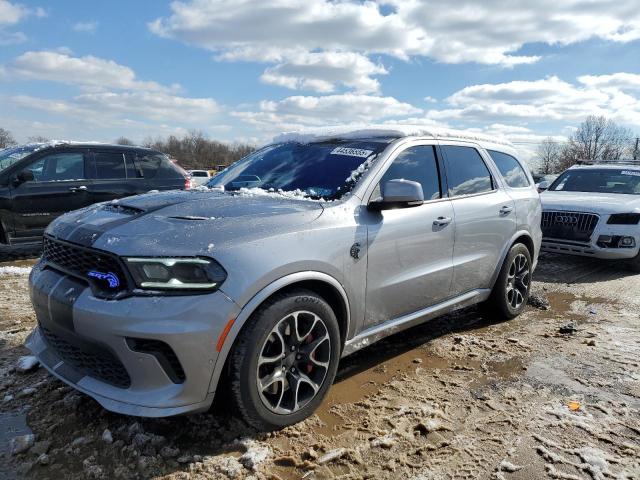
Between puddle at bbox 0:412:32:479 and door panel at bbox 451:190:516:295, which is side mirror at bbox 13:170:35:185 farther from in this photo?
door panel at bbox 451:190:516:295

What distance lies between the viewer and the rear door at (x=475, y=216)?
405cm

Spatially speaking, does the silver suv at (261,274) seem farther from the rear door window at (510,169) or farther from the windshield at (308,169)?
the rear door window at (510,169)

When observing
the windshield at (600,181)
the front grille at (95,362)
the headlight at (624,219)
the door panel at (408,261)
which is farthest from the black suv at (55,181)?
the windshield at (600,181)

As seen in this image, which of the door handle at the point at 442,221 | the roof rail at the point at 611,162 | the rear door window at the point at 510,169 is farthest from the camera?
the roof rail at the point at 611,162

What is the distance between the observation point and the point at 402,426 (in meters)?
2.95

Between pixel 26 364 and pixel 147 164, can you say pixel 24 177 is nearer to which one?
pixel 147 164

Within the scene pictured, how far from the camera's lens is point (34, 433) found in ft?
9.06

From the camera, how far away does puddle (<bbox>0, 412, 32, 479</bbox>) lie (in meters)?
2.47

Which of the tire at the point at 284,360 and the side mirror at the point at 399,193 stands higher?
the side mirror at the point at 399,193

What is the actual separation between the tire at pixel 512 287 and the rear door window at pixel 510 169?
670 mm

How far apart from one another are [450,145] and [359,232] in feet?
5.29

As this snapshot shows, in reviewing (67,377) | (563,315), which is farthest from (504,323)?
(67,377)

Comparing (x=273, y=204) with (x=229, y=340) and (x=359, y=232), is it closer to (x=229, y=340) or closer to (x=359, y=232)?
(x=359, y=232)

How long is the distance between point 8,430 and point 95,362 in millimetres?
786
